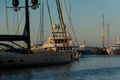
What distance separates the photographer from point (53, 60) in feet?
212

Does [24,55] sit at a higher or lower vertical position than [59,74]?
higher

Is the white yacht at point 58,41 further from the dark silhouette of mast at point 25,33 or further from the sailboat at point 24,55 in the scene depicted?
the dark silhouette of mast at point 25,33

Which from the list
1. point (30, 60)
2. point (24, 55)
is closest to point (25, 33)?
point (30, 60)

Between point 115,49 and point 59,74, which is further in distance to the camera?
point 115,49

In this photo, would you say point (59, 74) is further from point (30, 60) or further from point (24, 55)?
point (30, 60)

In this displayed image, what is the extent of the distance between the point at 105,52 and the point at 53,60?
98687 mm

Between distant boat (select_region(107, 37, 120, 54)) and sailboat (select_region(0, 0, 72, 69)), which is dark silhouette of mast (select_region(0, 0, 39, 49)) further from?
distant boat (select_region(107, 37, 120, 54))

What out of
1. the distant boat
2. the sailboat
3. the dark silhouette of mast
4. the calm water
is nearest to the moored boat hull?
the sailboat

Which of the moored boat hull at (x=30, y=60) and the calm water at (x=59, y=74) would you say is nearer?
the calm water at (x=59, y=74)

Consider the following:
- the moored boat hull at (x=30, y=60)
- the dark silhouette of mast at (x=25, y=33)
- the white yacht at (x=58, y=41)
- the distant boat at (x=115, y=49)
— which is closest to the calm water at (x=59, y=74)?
the moored boat hull at (x=30, y=60)

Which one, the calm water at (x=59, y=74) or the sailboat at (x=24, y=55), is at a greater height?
the sailboat at (x=24, y=55)

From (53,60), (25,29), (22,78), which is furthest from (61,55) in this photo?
(22,78)

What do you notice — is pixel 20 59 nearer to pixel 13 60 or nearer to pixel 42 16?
pixel 13 60

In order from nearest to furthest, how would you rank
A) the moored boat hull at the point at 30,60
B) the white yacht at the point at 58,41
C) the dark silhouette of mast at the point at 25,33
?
the moored boat hull at the point at 30,60 → the dark silhouette of mast at the point at 25,33 → the white yacht at the point at 58,41
